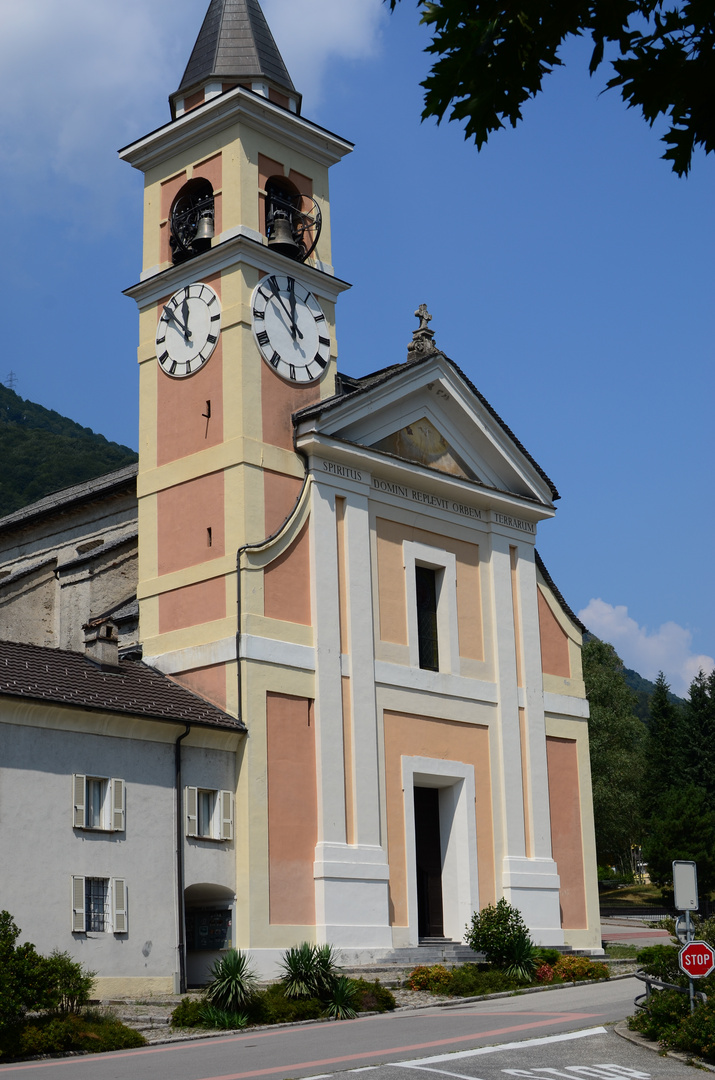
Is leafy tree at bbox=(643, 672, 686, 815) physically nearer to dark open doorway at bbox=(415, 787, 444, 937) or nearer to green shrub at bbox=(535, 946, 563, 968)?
dark open doorway at bbox=(415, 787, 444, 937)

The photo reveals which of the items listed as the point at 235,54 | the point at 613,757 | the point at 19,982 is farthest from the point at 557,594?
the point at 613,757

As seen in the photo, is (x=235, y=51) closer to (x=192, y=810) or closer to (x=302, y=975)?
(x=192, y=810)

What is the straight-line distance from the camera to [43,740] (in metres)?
21.6

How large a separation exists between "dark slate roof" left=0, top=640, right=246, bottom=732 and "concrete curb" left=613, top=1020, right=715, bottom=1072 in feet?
32.5

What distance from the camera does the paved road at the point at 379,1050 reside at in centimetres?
1341

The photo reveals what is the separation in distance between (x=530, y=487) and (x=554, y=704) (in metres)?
5.43

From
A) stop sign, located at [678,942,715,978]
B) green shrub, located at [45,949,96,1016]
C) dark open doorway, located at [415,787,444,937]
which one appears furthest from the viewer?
dark open doorway, located at [415,787,444,937]

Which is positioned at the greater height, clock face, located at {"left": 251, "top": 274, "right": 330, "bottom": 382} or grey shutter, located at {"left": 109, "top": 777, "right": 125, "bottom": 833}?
clock face, located at {"left": 251, "top": 274, "right": 330, "bottom": 382}

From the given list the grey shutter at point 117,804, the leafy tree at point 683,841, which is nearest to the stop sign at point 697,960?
the grey shutter at point 117,804

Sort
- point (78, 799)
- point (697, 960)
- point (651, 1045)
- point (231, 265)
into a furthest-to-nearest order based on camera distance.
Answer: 1. point (231, 265)
2. point (78, 799)
3. point (651, 1045)
4. point (697, 960)

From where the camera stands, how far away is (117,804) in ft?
73.7

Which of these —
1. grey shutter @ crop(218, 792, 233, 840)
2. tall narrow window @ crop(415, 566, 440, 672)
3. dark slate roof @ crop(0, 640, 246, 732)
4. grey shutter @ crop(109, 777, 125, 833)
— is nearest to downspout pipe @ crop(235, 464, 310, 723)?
dark slate roof @ crop(0, 640, 246, 732)

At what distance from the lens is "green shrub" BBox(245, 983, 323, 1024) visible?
19.2 m

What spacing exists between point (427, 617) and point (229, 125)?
462 inches
